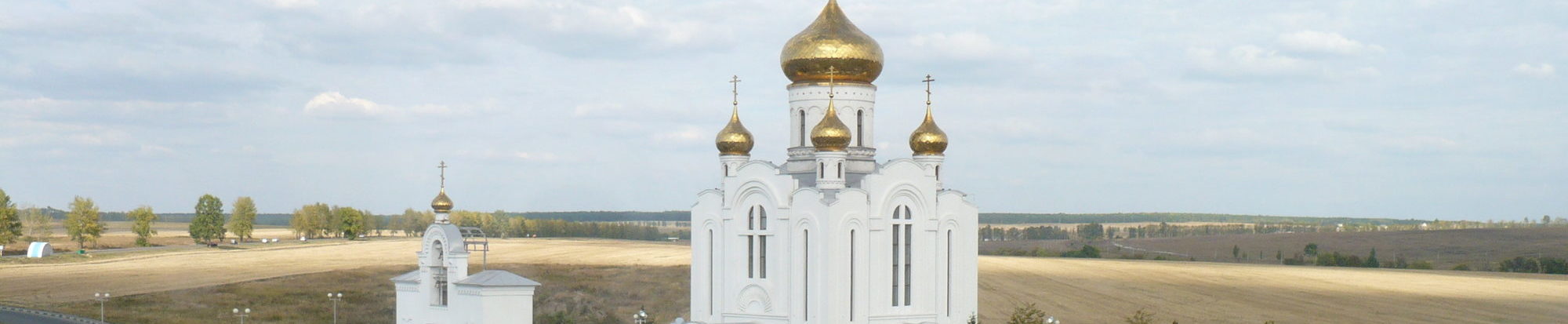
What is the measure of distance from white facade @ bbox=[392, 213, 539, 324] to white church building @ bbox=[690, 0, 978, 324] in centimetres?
360

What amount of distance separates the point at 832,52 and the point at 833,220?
11.6ft

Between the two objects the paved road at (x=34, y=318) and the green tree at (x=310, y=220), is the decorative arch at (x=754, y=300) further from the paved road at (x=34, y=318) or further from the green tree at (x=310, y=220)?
the green tree at (x=310, y=220)

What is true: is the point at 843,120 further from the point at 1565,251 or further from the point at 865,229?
the point at 1565,251

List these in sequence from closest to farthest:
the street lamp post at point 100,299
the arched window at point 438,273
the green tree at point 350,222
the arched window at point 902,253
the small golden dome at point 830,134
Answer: the small golden dome at point 830,134
the arched window at point 902,253
the arched window at point 438,273
the street lamp post at point 100,299
the green tree at point 350,222

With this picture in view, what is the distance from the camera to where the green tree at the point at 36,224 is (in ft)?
268

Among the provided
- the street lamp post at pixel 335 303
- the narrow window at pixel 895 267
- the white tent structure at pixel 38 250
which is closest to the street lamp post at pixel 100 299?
the street lamp post at pixel 335 303

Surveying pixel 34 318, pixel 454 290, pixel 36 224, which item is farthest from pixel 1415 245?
pixel 36 224

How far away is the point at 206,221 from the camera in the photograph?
297ft

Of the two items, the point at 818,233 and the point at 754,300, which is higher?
the point at 818,233

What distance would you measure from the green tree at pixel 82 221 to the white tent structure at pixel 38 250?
27.7 feet

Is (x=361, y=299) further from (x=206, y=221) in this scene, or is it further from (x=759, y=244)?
(x=206, y=221)

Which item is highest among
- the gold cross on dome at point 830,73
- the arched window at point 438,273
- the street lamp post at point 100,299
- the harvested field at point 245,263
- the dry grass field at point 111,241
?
the gold cross on dome at point 830,73

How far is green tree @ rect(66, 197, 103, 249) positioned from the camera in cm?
8206

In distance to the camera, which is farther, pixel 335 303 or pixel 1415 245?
pixel 1415 245
